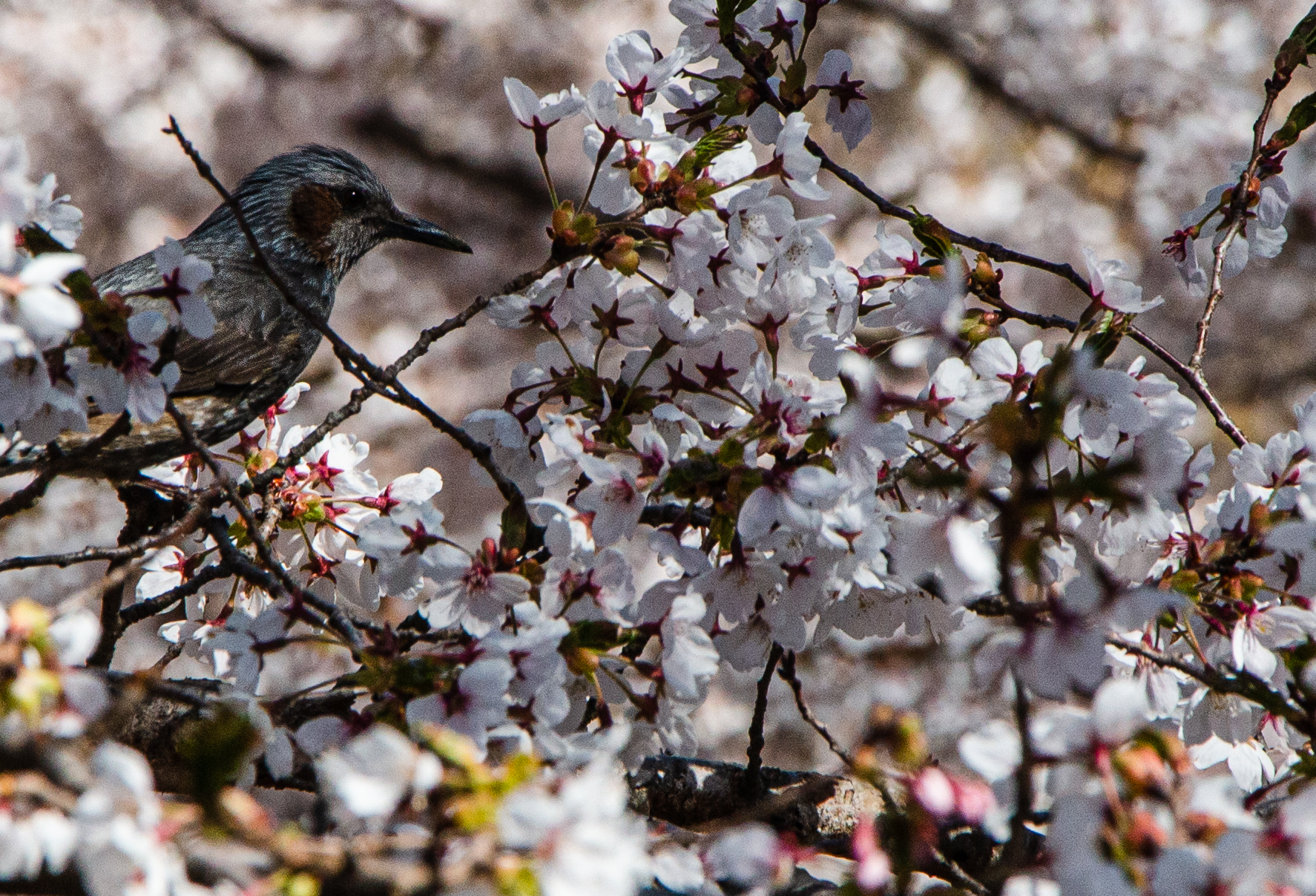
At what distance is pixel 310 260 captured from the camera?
3.58 metres

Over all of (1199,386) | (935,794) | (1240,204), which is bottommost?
(935,794)

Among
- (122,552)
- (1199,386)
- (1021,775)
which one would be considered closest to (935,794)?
(1021,775)

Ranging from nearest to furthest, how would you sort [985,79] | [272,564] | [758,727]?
[272,564] → [758,727] → [985,79]

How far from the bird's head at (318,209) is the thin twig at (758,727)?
227 centimetres

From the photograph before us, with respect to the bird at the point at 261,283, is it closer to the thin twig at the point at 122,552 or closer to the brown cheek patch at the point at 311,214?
the brown cheek patch at the point at 311,214

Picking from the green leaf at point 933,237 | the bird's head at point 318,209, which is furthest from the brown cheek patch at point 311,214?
the green leaf at point 933,237

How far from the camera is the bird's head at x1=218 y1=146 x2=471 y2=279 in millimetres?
3549

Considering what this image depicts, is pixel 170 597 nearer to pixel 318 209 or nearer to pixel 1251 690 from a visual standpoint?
pixel 1251 690

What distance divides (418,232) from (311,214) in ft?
1.19

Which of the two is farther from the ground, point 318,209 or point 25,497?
point 318,209

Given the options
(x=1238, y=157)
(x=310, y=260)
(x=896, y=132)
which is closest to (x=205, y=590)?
(x=310, y=260)

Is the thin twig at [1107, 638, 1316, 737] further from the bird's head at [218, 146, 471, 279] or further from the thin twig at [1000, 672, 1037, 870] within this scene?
the bird's head at [218, 146, 471, 279]

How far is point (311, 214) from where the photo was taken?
357cm

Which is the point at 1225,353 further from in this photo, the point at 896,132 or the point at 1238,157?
the point at 896,132
